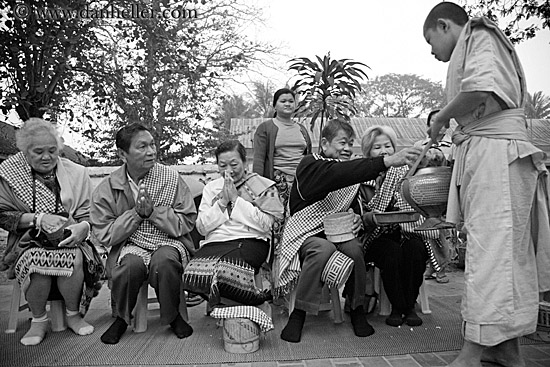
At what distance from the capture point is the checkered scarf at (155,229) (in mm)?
3178

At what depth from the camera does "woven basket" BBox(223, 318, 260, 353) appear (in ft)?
8.79

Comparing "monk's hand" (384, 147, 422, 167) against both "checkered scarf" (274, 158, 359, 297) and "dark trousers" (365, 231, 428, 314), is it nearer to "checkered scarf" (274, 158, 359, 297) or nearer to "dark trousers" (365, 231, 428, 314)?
"checkered scarf" (274, 158, 359, 297)

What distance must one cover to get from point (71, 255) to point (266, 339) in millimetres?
1373

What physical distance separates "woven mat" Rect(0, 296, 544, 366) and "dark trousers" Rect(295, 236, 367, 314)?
23 cm

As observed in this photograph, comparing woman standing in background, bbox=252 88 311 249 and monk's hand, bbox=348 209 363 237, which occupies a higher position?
woman standing in background, bbox=252 88 311 249

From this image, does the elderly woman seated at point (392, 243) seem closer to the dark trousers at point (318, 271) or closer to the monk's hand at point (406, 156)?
the dark trousers at point (318, 271)

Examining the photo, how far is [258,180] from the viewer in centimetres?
332

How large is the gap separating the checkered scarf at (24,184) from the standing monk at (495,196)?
2.50m

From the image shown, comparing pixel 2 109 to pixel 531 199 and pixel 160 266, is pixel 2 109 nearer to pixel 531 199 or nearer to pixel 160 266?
pixel 160 266

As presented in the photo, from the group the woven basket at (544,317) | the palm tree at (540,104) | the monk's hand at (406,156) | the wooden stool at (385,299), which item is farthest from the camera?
the palm tree at (540,104)

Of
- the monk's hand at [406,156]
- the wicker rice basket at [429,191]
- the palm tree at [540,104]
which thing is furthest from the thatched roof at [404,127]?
the palm tree at [540,104]

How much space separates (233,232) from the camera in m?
3.17

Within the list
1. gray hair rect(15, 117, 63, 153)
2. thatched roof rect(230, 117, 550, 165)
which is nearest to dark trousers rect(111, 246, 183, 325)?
gray hair rect(15, 117, 63, 153)

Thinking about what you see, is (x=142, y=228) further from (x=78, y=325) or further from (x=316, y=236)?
(x=316, y=236)
